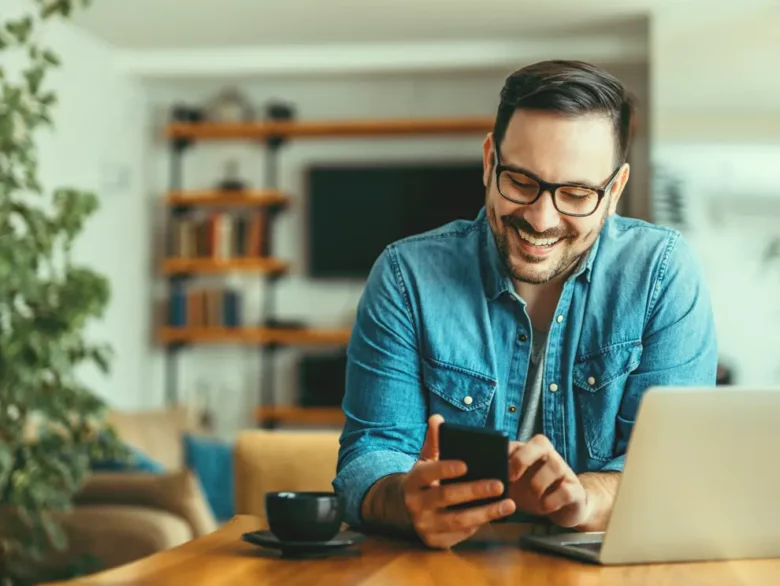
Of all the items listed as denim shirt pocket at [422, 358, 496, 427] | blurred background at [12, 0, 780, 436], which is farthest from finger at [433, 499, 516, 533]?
blurred background at [12, 0, 780, 436]

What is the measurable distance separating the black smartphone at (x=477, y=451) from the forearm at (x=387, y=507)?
0.10 m

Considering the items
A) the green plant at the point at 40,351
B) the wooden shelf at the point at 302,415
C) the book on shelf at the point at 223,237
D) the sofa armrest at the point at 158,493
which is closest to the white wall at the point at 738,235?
the wooden shelf at the point at 302,415

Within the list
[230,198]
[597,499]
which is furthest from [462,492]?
[230,198]

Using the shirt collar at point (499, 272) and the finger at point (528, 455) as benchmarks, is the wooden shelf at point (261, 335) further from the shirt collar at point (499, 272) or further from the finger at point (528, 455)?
the finger at point (528, 455)

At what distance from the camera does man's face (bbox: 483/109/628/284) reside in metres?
1.50

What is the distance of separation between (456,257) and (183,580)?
0.76m

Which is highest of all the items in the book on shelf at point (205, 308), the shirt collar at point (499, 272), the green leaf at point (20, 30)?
the green leaf at point (20, 30)

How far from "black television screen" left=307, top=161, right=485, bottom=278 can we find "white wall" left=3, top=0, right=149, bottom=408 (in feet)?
3.30

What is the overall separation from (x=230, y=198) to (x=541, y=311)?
4871mm

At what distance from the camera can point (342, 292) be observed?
6508mm

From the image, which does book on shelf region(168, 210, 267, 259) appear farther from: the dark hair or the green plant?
the dark hair

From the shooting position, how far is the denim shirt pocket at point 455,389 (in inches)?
61.2

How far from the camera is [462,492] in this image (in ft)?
3.77

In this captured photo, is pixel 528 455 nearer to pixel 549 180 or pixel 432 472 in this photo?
pixel 432 472
